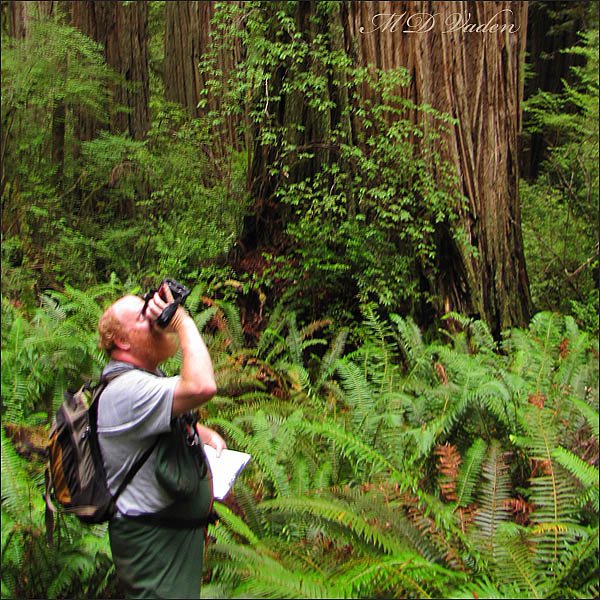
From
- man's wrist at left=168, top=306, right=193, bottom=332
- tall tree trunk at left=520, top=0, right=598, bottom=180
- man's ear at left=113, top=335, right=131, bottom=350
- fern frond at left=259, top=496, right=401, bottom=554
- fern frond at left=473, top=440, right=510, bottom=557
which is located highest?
tall tree trunk at left=520, top=0, right=598, bottom=180

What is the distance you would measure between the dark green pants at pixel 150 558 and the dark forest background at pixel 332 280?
0.43 m

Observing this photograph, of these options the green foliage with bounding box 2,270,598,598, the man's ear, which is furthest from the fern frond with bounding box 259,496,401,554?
the man's ear

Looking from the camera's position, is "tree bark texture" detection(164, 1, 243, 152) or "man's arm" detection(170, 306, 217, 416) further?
"tree bark texture" detection(164, 1, 243, 152)

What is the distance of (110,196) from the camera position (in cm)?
824

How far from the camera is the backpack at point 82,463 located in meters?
2.35

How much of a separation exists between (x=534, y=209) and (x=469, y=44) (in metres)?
3.93

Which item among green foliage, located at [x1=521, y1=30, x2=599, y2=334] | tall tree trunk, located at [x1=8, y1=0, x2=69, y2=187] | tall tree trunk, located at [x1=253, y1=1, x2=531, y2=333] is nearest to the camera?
tall tree trunk, located at [x1=253, y1=1, x2=531, y2=333]

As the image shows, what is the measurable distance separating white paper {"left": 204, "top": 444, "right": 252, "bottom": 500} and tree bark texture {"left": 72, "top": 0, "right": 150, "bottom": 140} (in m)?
7.78

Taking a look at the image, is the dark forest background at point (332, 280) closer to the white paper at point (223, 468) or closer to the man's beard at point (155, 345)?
the white paper at point (223, 468)

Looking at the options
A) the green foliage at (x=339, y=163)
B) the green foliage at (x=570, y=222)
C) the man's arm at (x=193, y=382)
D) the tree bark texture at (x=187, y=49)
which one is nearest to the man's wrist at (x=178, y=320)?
the man's arm at (x=193, y=382)

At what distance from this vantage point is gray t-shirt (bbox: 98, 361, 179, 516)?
232 cm

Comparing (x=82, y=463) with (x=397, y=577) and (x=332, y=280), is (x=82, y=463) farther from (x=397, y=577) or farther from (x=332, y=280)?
(x=332, y=280)

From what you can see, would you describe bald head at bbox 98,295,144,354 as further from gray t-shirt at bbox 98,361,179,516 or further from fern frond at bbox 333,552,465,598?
fern frond at bbox 333,552,465,598

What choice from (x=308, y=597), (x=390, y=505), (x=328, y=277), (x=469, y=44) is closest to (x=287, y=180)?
(x=328, y=277)
